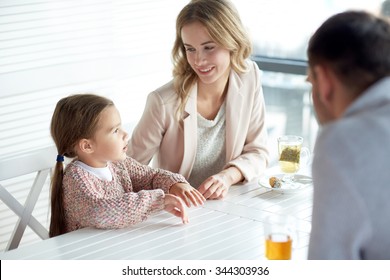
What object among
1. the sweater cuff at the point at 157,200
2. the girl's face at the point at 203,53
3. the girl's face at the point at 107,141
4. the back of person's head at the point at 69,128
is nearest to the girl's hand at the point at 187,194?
the sweater cuff at the point at 157,200

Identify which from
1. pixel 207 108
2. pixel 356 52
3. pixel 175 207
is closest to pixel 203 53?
pixel 207 108

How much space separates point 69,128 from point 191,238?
0.61m

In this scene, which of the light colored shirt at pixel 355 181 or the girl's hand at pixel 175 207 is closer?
the light colored shirt at pixel 355 181

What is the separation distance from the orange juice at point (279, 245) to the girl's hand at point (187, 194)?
54cm

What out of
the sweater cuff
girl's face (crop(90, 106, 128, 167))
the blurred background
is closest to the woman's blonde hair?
the blurred background

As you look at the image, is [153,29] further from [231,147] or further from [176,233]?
[176,233]

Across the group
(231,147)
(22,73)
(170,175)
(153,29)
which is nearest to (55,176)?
(170,175)

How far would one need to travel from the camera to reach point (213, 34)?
2.73 meters

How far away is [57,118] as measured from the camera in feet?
Result: 7.85

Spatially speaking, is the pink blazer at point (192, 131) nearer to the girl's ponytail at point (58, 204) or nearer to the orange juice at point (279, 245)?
the girl's ponytail at point (58, 204)

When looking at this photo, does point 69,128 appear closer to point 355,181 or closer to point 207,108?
point 207,108

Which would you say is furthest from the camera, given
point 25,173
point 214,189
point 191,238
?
point 25,173

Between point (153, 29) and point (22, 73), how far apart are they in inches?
35.5

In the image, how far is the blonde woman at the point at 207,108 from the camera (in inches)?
108
